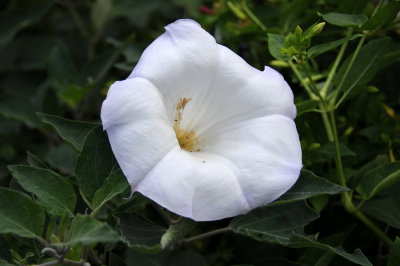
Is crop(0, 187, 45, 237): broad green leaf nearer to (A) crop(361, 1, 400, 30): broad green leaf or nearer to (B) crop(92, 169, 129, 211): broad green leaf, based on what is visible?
(B) crop(92, 169, 129, 211): broad green leaf

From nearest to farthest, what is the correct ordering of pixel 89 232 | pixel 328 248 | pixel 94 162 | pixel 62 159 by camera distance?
pixel 89 232, pixel 328 248, pixel 94 162, pixel 62 159

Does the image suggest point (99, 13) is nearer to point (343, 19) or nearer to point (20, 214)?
point (343, 19)

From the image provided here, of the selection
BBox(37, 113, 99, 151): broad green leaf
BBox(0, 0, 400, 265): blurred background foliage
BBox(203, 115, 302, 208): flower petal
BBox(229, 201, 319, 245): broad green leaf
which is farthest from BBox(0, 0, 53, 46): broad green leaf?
BBox(229, 201, 319, 245): broad green leaf

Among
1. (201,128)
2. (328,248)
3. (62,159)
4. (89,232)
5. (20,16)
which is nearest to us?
(89,232)

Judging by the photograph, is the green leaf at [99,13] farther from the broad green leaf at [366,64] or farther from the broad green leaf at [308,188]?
the broad green leaf at [308,188]

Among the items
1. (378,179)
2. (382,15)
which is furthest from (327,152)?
(382,15)

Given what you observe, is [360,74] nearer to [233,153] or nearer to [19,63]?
[233,153]

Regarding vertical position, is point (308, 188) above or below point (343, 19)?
below
